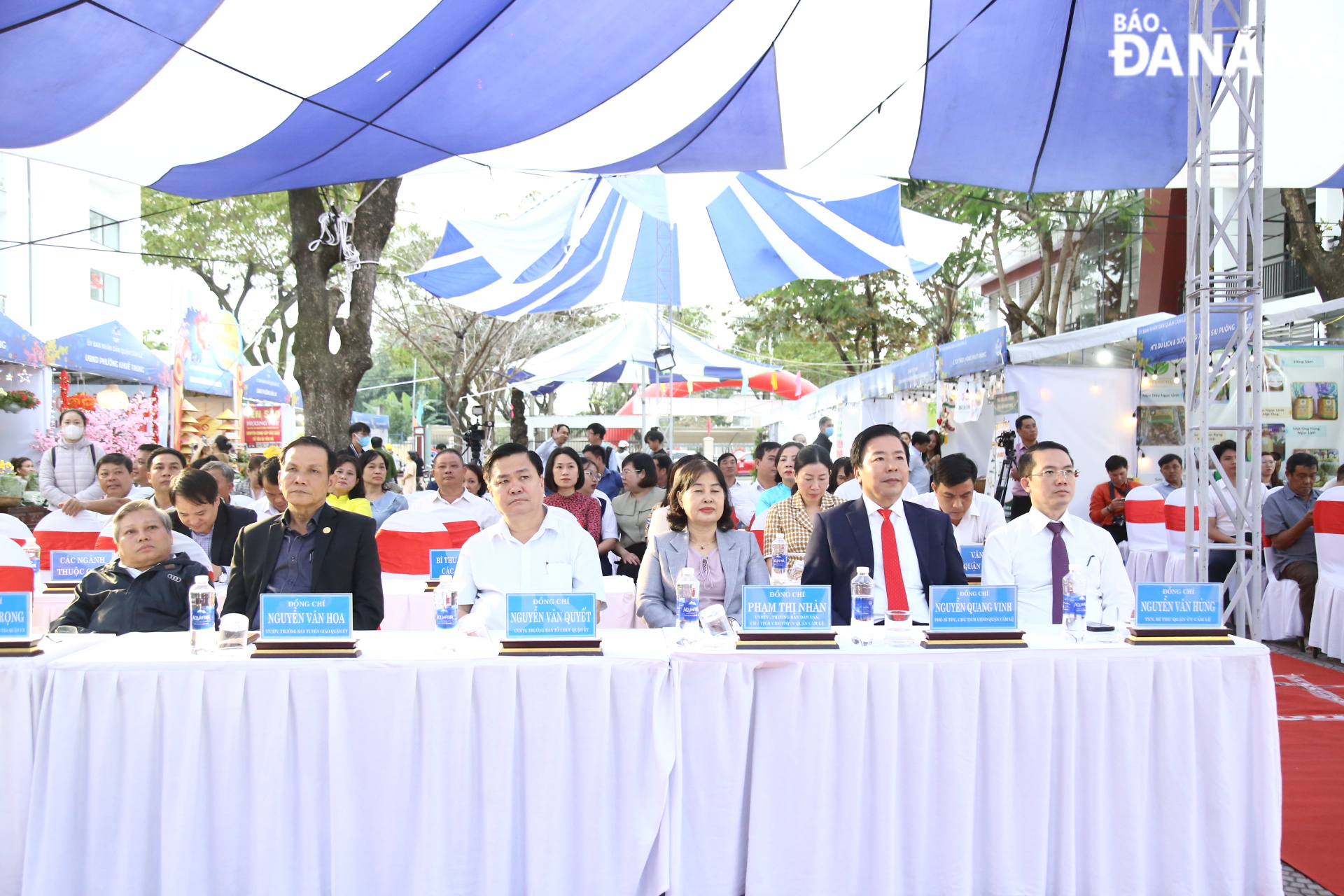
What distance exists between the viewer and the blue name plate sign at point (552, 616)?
8.55ft

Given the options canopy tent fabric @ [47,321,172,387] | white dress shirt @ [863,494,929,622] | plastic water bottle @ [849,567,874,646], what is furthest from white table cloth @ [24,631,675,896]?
canopy tent fabric @ [47,321,172,387]

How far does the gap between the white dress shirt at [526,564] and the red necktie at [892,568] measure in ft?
3.42

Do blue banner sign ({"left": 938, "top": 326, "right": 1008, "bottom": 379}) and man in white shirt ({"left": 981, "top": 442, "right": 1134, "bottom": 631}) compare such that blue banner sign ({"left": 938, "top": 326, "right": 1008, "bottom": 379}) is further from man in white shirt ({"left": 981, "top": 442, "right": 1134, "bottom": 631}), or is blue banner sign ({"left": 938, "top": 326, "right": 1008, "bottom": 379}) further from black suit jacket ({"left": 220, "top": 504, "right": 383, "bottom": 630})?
black suit jacket ({"left": 220, "top": 504, "right": 383, "bottom": 630})

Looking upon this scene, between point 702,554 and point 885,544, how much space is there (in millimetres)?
741

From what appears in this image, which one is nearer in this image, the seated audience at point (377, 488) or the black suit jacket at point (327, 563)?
the black suit jacket at point (327, 563)

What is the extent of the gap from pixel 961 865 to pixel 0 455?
41.0 ft

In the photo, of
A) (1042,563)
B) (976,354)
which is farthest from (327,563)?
(976,354)

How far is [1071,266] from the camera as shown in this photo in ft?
49.4

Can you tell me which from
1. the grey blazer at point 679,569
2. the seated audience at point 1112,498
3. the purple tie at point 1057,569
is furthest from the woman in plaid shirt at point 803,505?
the seated audience at point 1112,498

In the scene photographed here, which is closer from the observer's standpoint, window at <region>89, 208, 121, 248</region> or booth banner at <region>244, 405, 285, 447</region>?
booth banner at <region>244, 405, 285, 447</region>

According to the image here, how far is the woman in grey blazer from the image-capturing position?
367cm

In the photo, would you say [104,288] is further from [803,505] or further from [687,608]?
[687,608]

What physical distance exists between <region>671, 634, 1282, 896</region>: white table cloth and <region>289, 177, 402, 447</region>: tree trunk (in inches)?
260

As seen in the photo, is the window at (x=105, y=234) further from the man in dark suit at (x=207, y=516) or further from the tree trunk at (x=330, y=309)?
the man in dark suit at (x=207, y=516)
